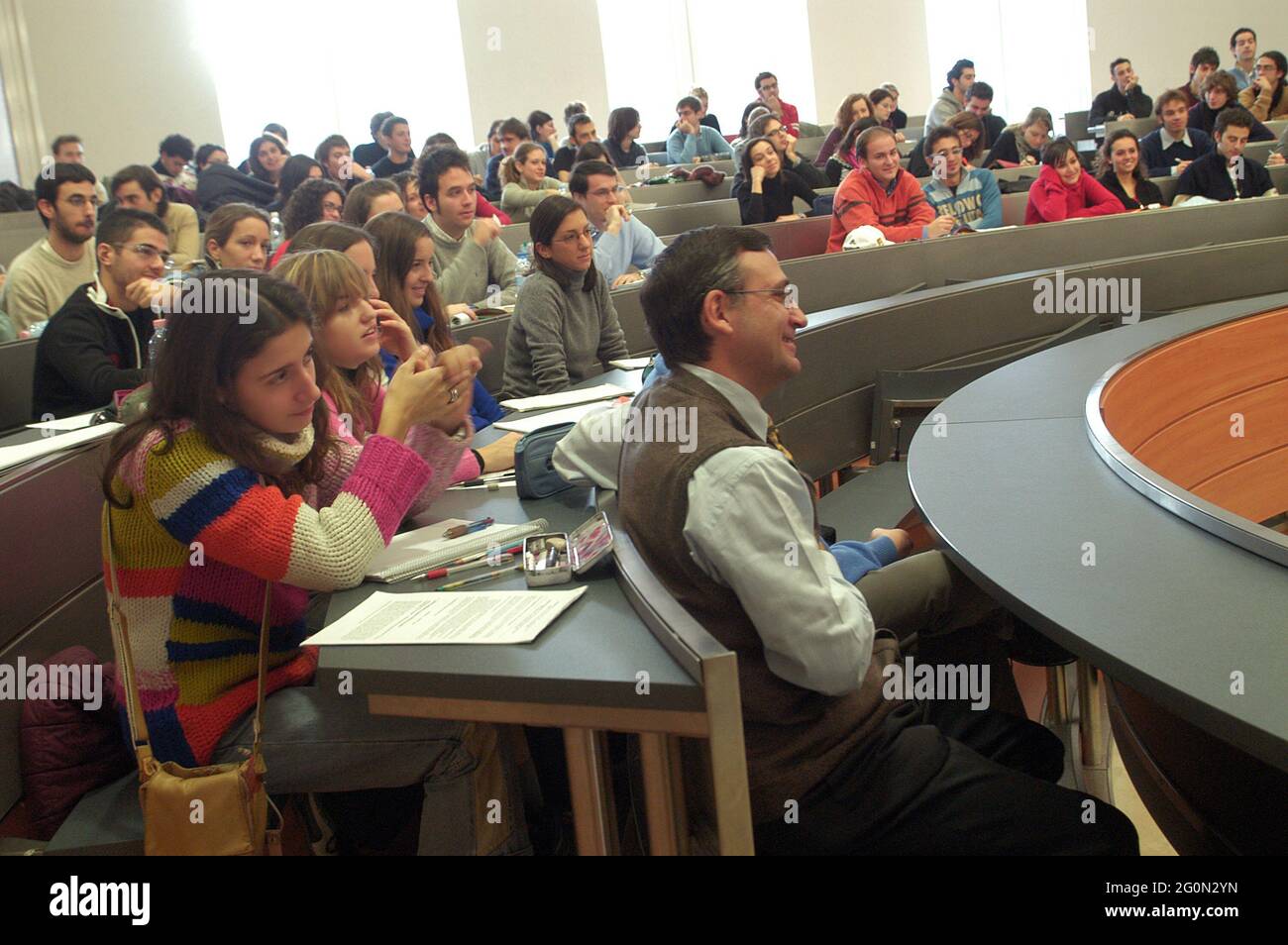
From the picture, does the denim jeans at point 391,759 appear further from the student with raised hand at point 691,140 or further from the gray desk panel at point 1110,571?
the student with raised hand at point 691,140

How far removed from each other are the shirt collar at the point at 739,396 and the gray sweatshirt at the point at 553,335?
72.0 inches

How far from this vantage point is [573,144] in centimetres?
897

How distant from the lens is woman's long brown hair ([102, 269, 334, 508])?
165 centimetres

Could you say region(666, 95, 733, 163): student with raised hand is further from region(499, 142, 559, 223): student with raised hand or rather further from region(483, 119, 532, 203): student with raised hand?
region(499, 142, 559, 223): student with raised hand

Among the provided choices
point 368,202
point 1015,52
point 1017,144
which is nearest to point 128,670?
point 368,202

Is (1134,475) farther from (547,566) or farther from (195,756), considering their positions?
(195,756)

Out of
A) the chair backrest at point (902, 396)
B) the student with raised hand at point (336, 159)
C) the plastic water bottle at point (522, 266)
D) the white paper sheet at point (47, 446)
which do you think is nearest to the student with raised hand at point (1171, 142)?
the plastic water bottle at point (522, 266)

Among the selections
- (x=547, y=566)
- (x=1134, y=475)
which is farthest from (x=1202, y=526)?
(x=547, y=566)

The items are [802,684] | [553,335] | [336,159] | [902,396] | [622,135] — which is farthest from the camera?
[622,135]

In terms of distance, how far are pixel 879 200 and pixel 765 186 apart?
1307mm

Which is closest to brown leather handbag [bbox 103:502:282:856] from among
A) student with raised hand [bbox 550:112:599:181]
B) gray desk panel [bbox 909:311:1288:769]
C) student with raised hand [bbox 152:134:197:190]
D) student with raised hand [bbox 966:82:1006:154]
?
gray desk panel [bbox 909:311:1288:769]

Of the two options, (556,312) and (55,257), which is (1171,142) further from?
(55,257)
